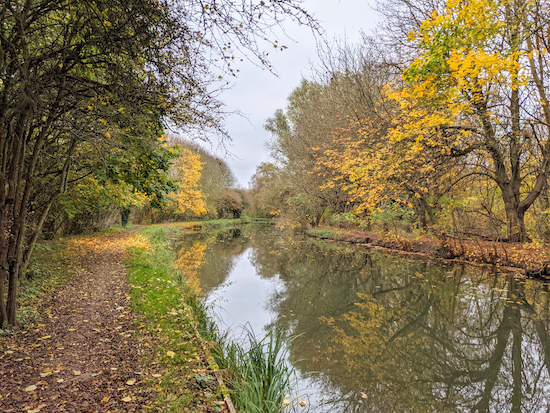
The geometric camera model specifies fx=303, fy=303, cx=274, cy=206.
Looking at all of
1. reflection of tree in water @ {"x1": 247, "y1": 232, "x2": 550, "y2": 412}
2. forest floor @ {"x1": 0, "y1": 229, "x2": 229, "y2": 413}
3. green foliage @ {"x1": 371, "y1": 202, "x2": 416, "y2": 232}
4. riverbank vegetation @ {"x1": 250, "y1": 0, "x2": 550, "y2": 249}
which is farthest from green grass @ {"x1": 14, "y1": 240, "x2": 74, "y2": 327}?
green foliage @ {"x1": 371, "y1": 202, "x2": 416, "y2": 232}

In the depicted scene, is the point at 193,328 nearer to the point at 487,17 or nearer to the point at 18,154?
the point at 18,154

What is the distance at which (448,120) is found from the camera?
795 centimetres

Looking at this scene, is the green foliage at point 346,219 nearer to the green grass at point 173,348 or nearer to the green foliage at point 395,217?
the green foliage at point 395,217

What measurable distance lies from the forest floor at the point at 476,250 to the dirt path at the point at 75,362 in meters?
11.0

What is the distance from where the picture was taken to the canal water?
4.04 metres

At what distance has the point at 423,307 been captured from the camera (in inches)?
294

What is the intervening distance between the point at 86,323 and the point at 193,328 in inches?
64.5

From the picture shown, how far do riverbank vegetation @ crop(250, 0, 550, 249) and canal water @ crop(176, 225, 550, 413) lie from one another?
8.39 feet

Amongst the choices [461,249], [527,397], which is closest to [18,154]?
[527,397]

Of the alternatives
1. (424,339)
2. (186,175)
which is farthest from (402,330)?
(186,175)

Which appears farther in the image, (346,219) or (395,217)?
(346,219)

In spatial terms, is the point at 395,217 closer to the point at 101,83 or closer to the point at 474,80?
the point at 474,80

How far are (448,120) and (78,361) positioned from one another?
911 centimetres

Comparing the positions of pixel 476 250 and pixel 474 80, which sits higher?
pixel 474 80
